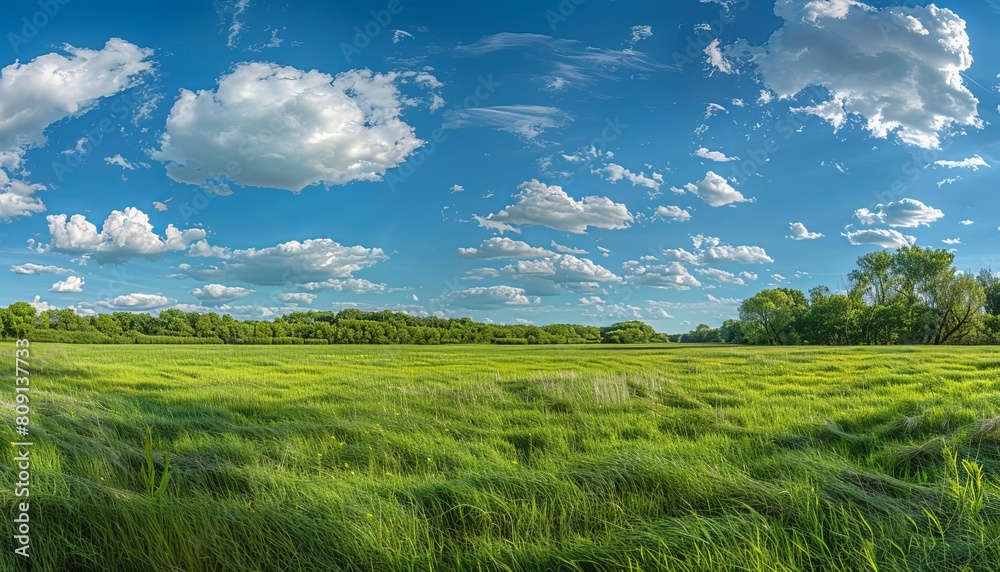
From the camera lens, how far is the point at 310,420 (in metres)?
9.94

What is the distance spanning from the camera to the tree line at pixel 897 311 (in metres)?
68.6

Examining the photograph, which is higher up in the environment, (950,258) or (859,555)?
(950,258)

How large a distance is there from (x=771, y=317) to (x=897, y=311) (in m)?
21.6

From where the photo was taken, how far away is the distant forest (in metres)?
69.7

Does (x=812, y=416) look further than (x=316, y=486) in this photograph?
Yes

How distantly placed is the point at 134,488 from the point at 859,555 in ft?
22.1

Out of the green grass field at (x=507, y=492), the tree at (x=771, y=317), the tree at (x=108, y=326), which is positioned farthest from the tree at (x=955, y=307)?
the tree at (x=108, y=326)

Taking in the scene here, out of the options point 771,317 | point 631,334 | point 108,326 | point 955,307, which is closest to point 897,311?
point 955,307

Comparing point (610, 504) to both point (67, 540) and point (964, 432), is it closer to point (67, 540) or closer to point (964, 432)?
point (67, 540)

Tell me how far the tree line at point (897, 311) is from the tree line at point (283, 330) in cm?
2839

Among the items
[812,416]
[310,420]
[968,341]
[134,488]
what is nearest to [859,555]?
[134,488]

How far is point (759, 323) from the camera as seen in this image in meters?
91.9

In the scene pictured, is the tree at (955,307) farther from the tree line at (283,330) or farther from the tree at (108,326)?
the tree at (108,326)

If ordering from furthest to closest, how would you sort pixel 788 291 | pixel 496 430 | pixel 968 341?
pixel 788 291 < pixel 968 341 < pixel 496 430
